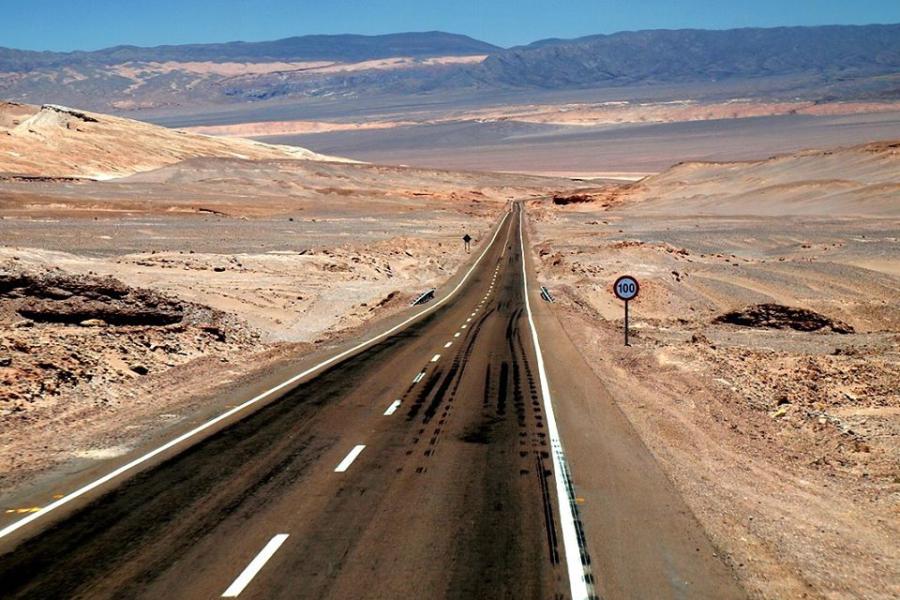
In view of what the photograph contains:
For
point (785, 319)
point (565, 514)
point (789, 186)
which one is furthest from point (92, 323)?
point (789, 186)

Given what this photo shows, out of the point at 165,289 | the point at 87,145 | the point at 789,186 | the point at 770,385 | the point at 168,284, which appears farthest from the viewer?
the point at 87,145

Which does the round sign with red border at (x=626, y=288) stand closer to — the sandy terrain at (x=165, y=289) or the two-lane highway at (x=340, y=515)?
the two-lane highway at (x=340, y=515)

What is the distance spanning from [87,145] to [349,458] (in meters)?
140

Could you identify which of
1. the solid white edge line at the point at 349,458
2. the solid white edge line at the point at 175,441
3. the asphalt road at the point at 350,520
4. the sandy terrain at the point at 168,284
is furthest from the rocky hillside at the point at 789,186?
the solid white edge line at the point at 349,458

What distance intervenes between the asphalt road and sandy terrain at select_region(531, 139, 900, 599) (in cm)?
101

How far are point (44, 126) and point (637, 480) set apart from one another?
5827 inches

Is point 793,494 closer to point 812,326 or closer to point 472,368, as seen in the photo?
point 472,368

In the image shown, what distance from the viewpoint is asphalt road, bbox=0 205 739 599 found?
8.15m

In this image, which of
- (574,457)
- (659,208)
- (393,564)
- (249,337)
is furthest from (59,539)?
(659,208)

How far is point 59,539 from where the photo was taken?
930 centimetres

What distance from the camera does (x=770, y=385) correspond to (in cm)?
1766

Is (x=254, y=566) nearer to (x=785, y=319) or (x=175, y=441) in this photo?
(x=175, y=441)

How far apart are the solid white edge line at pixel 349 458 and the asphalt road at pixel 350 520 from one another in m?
0.04

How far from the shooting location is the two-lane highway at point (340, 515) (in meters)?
8.16
